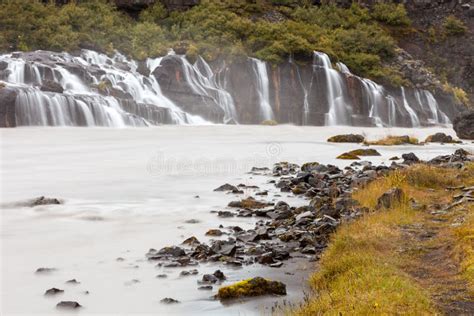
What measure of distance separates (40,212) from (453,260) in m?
7.85

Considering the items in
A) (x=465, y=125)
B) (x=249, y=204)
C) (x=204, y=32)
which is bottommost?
(x=249, y=204)

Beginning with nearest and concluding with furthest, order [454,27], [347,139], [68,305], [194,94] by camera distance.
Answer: [68,305]
[347,139]
[194,94]
[454,27]

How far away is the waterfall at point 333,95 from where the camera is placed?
45.8 m

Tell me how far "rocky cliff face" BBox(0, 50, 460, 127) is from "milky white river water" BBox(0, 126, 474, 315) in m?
8.11

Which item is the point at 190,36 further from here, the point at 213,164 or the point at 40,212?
the point at 40,212

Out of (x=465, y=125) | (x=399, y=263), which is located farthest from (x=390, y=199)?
(x=465, y=125)

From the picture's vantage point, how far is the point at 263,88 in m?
45.8

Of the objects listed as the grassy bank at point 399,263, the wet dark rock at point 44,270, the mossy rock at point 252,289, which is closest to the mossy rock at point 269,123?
the grassy bank at point 399,263

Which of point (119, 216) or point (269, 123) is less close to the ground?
point (269, 123)

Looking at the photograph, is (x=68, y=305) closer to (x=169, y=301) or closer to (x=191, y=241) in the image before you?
(x=169, y=301)

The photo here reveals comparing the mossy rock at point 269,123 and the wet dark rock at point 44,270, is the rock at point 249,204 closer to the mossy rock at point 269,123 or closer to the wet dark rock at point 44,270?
the wet dark rock at point 44,270

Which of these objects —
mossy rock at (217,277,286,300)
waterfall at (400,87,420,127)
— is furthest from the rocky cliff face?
mossy rock at (217,277,286,300)

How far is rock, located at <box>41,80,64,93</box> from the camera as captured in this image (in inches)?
1366

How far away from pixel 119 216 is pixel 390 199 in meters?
5.16
